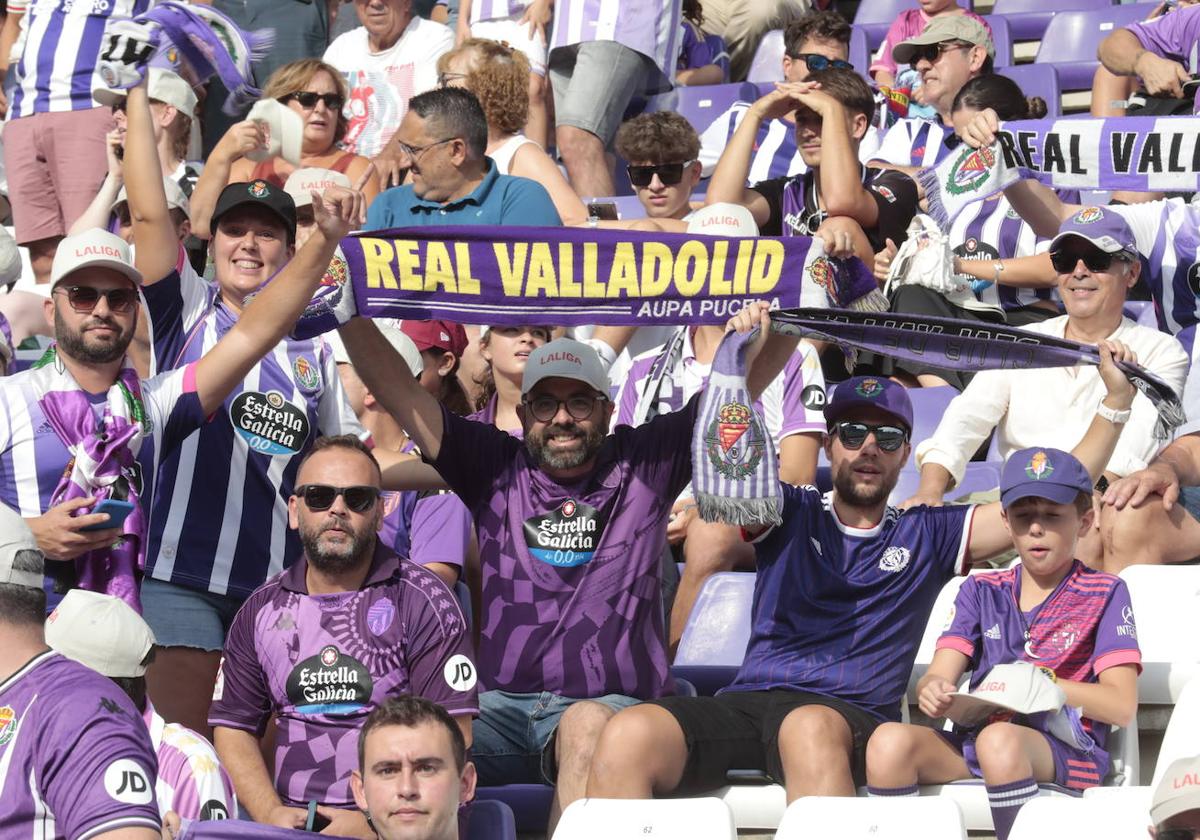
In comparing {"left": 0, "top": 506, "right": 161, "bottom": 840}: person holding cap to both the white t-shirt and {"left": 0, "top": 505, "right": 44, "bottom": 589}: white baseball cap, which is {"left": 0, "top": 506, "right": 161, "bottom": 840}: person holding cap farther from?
the white t-shirt

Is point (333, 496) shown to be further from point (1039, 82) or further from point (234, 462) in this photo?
point (1039, 82)

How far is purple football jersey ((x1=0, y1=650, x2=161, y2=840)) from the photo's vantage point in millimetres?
3336

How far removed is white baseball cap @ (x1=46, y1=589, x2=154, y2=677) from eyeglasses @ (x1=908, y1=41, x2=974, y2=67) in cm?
486

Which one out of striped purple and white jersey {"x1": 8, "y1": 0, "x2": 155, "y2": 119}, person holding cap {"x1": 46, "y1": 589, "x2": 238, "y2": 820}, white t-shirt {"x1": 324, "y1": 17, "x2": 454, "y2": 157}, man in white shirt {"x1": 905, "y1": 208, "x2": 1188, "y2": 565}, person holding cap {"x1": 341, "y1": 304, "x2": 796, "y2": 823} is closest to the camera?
person holding cap {"x1": 46, "y1": 589, "x2": 238, "y2": 820}

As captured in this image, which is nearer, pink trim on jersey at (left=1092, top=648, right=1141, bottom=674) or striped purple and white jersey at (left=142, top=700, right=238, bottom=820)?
striped purple and white jersey at (left=142, top=700, right=238, bottom=820)

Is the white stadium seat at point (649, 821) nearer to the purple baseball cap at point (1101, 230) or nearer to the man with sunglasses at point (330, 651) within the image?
the man with sunglasses at point (330, 651)

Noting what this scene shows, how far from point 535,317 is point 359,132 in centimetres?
392

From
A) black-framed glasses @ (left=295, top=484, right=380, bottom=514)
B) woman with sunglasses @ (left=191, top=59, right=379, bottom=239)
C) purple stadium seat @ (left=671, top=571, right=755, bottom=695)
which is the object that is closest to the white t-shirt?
woman with sunglasses @ (left=191, top=59, right=379, bottom=239)

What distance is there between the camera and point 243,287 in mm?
5727

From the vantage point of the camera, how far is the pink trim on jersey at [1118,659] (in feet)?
14.8

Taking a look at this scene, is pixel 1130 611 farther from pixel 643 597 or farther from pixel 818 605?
pixel 643 597

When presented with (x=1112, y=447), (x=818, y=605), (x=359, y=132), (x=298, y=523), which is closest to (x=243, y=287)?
(x=298, y=523)

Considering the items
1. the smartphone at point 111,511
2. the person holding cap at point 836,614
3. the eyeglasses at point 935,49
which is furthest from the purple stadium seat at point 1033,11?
the smartphone at point 111,511

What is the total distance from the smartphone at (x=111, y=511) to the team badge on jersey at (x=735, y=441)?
1495 millimetres
